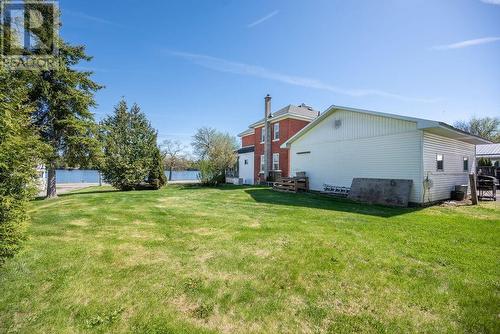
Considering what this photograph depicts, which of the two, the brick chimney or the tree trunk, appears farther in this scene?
the brick chimney

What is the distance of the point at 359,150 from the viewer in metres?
13.2

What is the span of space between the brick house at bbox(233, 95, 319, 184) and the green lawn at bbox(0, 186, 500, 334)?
583 inches

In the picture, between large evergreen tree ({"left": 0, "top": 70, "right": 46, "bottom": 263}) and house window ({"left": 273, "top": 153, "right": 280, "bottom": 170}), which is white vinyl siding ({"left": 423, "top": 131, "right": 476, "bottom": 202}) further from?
large evergreen tree ({"left": 0, "top": 70, "right": 46, "bottom": 263})

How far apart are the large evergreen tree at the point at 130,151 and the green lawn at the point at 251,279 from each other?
39.1 ft

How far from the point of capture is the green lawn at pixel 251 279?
8.89 ft

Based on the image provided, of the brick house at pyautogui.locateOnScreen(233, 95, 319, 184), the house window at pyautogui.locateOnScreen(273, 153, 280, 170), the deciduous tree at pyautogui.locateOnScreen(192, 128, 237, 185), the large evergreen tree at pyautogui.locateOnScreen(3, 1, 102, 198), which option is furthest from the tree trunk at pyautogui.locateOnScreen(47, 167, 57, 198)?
the house window at pyautogui.locateOnScreen(273, 153, 280, 170)

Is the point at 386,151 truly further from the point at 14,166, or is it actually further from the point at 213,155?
the point at 213,155

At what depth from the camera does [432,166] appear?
11.3 metres

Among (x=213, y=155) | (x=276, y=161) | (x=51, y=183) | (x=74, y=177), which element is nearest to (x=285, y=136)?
(x=276, y=161)

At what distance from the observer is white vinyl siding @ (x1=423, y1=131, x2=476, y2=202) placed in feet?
36.1

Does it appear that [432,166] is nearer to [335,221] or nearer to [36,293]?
[335,221]

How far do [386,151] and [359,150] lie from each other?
5.09 ft

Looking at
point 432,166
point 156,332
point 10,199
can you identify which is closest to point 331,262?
point 156,332

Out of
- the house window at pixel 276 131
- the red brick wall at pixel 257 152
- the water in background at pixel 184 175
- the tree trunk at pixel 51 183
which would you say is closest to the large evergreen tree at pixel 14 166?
the tree trunk at pixel 51 183
